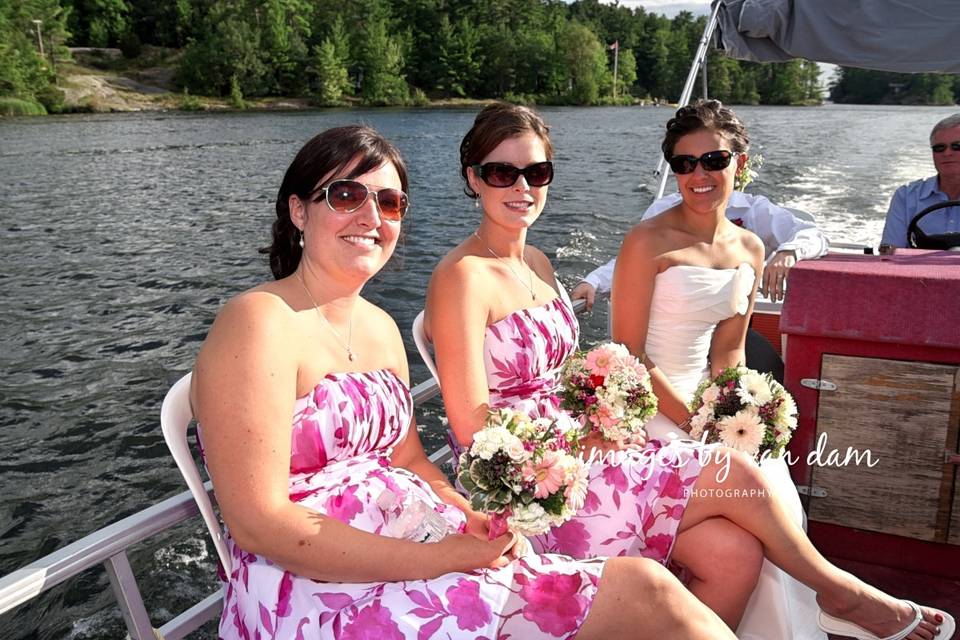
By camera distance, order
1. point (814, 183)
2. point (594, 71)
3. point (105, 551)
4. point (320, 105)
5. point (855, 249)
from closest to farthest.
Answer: point (105, 551), point (855, 249), point (814, 183), point (320, 105), point (594, 71)

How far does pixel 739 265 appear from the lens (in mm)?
2775

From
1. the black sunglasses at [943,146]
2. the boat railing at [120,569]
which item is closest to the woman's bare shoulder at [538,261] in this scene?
the boat railing at [120,569]

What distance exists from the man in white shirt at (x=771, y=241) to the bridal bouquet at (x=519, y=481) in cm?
160

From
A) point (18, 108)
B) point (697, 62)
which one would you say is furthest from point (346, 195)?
point (18, 108)

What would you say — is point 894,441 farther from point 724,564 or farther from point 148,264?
point 148,264

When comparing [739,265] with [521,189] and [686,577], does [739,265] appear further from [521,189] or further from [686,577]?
[686,577]

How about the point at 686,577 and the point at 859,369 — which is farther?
the point at 859,369

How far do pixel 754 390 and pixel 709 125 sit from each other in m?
0.98

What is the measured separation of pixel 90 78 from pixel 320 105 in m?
15.9

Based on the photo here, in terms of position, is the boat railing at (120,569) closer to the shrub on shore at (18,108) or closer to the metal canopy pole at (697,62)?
the metal canopy pole at (697,62)

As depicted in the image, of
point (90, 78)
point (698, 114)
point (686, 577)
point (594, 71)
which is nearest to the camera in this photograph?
point (686, 577)

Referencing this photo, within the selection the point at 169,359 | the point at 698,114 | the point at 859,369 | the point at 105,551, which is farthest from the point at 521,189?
the point at 169,359

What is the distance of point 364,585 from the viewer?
5.06 feet

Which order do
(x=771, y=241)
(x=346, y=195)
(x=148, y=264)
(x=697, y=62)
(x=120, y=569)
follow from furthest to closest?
(x=148, y=264) < (x=697, y=62) < (x=771, y=241) < (x=346, y=195) < (x=120, y=569)
